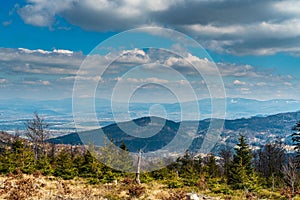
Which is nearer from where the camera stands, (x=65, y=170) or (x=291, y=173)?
(x=65, y=170)

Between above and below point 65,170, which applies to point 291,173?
below

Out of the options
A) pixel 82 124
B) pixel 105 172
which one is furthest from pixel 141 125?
pixel 105 172

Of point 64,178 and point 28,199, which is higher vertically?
point 28,199

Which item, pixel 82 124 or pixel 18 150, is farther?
pixel 18 150

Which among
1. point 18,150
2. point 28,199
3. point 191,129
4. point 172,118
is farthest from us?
point 18,150

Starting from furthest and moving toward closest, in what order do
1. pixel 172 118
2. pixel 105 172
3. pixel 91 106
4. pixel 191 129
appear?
pixel 105 172 → pixel 172 118 → pixel 191 129 → pixel 91 106

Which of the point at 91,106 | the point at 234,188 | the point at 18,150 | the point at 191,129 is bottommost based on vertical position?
the point at 234,188

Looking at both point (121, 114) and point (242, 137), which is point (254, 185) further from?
point (121, 114)

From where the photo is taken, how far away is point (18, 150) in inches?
1505

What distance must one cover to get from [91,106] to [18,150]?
25762mm

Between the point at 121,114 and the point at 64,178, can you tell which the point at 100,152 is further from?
the point at 121,114

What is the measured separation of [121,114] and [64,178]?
64.0ft

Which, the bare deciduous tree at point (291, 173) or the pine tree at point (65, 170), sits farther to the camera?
the pine tree at point (65, 170)

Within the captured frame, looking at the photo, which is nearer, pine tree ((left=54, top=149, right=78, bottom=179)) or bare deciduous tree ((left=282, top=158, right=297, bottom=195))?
bare deciduous tree ((left=282, top=158, right=297, bottom=195))
